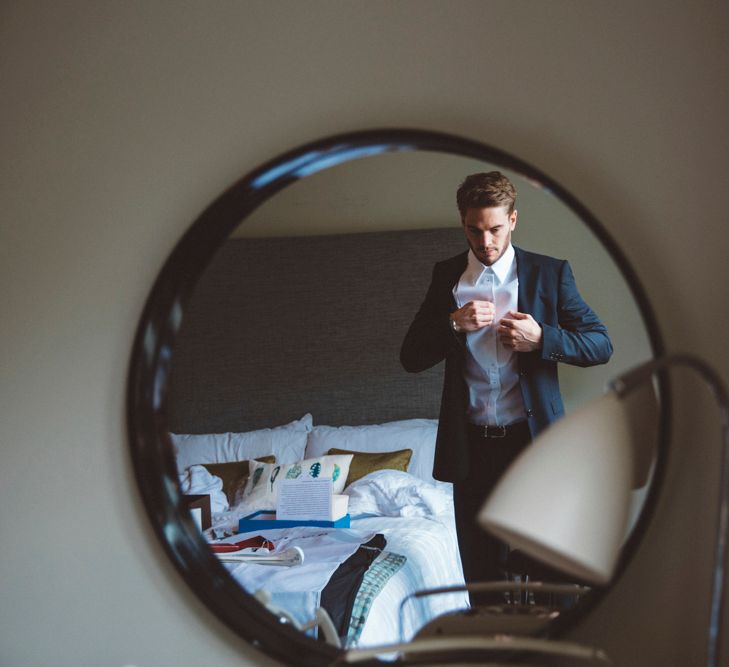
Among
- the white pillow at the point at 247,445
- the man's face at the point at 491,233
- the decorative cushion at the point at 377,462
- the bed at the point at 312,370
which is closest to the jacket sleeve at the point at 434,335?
the man's face at the point at 491,233

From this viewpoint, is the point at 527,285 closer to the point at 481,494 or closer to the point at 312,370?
the point at 481,494

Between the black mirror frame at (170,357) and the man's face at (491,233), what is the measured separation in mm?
395

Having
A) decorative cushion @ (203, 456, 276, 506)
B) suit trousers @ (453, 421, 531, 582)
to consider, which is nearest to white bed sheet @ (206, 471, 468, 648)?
suit trousers @ (453, 421, 531, 582)

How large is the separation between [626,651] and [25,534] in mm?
1005

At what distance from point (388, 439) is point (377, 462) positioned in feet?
0.37

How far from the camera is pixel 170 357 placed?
3.95 feet

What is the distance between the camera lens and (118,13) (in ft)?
4.03

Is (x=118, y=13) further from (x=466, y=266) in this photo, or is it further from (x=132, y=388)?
(x=466, y=266)

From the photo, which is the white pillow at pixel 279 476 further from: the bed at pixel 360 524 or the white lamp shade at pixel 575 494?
the white lamp shade at pixel 575 494

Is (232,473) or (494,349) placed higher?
(494,349)

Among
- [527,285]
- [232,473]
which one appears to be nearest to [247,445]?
[232,473]

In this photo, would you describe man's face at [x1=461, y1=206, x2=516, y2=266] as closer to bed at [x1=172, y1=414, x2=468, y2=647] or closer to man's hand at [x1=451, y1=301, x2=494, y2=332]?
man's hand at [x1=451, y1=301, x2=494, y2=332]

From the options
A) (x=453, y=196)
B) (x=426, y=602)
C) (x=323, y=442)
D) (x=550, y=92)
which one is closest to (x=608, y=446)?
(x=550, y=92)

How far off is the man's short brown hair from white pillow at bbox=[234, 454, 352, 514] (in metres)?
1.28
